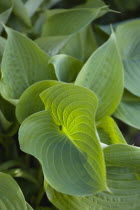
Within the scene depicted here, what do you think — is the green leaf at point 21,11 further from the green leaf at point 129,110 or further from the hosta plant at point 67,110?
the green leaf at point 129,110

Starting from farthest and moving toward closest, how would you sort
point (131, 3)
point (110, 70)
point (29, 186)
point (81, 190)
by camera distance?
point (131, 3) < point (29, 186) < point (110, 70) < point (81, 190)

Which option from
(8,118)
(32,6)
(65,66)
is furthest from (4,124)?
(32,6)

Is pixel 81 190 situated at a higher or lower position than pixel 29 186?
higher

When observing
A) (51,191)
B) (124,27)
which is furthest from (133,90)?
(51,191)

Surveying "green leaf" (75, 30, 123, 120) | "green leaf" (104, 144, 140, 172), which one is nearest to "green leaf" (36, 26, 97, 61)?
"green leaf" (75, 30, 123, 120)

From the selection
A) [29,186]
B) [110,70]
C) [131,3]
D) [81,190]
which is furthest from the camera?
[131,3]

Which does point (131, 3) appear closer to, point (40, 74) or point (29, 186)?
point (40, 74)
